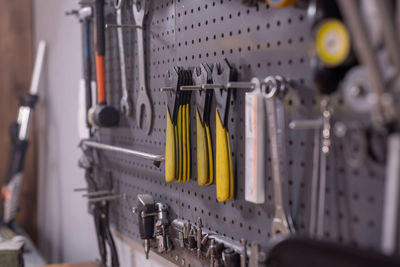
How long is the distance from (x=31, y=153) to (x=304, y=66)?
2.46 meters

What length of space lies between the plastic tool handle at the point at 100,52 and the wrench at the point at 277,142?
35.8 inches

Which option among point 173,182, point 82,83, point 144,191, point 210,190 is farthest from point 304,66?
point 82,83

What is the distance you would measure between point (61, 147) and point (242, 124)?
1.70m

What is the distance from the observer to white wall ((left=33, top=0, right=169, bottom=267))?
216 cm

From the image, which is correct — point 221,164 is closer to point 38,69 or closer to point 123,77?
point 123,77

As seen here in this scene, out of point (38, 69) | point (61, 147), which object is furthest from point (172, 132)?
point (38, 69)

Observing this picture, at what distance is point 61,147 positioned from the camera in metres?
2.49

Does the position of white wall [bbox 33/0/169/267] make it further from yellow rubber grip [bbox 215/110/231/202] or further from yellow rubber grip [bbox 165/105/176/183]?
yellow rubber grip [bbox 215/110/231/202]

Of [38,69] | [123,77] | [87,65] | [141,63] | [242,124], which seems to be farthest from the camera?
[38,69]

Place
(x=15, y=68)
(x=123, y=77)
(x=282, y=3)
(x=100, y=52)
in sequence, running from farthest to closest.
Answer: (x=15, y=68) → (x=100, y=52) → (x=123, y=77) → (x=282, y=3)

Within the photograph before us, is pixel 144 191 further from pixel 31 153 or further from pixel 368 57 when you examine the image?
pixel 31 153

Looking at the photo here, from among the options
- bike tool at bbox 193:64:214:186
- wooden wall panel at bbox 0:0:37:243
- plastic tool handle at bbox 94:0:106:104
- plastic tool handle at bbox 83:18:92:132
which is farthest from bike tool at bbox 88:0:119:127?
wooden wall panel at bbox 0:0:37:243

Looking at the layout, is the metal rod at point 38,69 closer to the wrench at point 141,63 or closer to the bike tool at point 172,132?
the wrench at point 141,63

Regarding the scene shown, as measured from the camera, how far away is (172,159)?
1158mm
